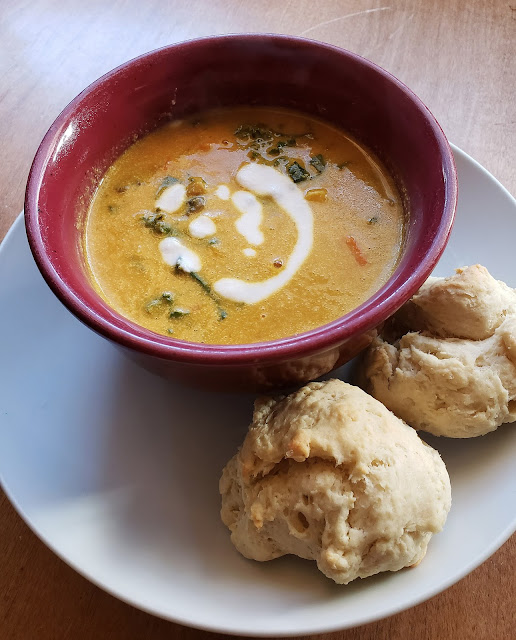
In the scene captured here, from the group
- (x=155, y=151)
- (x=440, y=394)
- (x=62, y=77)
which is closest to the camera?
(x=440, y=394)

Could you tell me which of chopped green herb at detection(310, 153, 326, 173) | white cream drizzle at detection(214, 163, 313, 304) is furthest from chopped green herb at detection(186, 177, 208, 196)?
chopped green herb at detection(310, 153, 326, 173)

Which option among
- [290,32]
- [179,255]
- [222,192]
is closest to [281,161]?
[222,192]

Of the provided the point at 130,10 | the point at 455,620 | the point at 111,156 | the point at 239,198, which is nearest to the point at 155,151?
the point at 111,156

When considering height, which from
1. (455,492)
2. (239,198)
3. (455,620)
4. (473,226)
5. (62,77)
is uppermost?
(62,77)

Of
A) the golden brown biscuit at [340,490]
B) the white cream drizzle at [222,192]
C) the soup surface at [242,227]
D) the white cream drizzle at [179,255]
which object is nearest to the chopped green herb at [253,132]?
the soup surface at [242,227]

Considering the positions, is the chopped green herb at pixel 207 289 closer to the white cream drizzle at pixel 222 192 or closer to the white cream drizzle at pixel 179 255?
the white cream drizzle at pixel 179 255

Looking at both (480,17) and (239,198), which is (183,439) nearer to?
(239,198)
